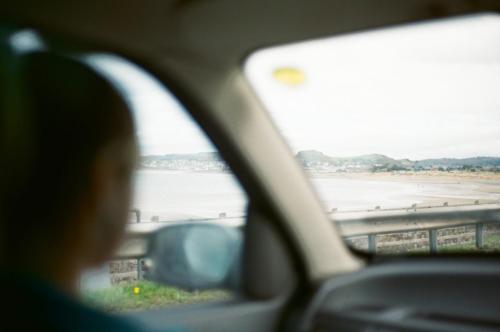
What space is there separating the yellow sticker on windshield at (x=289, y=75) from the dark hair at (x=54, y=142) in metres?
2.06

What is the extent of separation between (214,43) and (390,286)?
130 centimetres

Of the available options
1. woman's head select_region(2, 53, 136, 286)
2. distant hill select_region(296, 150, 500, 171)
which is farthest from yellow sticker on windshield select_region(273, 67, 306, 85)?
woman's head select_region(2, 53, 136, 286)

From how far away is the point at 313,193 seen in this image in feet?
12.4

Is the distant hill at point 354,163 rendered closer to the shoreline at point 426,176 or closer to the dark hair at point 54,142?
the shoreline at point 426,176

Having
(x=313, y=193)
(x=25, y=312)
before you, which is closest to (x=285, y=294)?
(x=313, y=193)

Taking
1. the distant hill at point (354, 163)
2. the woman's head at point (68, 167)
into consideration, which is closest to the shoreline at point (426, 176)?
the distant hill at point (354, 163)

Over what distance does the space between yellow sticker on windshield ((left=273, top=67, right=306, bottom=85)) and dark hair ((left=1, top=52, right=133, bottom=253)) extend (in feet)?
6.77

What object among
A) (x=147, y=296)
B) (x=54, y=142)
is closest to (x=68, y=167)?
(x=54, y=142)

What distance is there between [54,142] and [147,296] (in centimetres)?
199

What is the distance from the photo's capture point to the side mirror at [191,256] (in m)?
3.18

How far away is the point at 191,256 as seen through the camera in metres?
3.25

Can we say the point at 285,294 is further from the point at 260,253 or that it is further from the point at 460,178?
the point at 460,178

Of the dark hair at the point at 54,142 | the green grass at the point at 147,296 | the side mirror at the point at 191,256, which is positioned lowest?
the green grass at the point at 147,296

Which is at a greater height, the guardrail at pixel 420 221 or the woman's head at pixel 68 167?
the woman's head at pixel 68 167
